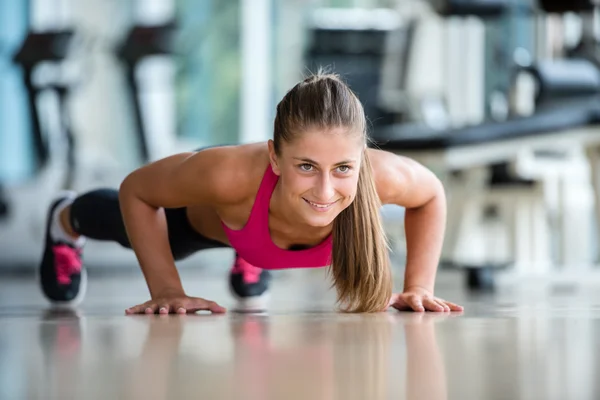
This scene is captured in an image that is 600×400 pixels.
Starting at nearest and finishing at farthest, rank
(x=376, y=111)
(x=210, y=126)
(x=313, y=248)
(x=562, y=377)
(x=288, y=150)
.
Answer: (x=562, y=377)
(x=288, y=150)
(x=313, y=248)
(x=376, y=111)
(x=210, y=126)

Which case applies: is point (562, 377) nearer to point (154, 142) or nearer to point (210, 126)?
point (154, 142)

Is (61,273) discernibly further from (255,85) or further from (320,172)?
(255,85)

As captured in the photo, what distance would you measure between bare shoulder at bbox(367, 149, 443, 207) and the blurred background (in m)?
1.03

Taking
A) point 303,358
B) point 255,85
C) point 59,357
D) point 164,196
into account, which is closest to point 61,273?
point 164,196

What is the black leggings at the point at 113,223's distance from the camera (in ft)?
6.85

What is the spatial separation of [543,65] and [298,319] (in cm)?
268

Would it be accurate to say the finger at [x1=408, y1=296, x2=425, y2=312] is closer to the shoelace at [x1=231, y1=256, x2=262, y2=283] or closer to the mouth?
the mouth

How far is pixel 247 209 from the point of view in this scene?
1.79 m

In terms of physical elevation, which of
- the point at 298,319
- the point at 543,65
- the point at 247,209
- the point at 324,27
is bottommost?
the point at 298,319

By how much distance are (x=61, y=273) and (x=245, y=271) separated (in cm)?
46

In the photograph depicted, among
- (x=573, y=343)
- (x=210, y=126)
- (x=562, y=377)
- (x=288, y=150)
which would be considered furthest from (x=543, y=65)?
(x=210, y=126)

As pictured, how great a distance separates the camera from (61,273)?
2.34 meters

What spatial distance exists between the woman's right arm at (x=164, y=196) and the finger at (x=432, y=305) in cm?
40

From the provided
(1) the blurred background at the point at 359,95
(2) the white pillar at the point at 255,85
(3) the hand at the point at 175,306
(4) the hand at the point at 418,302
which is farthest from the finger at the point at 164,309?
(2) the white pillar at the point at 255,85
